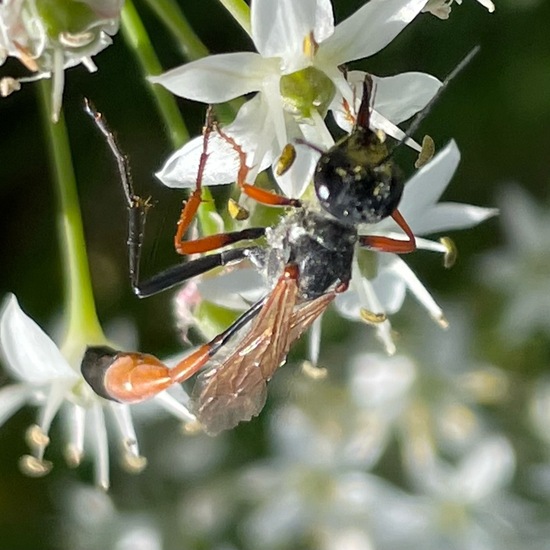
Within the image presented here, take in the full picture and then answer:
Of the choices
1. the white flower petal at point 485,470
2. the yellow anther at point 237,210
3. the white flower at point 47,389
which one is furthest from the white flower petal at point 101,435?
the white flower petal at point 485,470

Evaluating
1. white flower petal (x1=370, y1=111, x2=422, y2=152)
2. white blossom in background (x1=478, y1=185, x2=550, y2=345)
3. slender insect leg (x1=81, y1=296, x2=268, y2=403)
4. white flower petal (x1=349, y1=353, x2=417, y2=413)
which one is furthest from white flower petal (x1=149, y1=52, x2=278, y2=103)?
white blossom in background (x1=478, y1=185, x2=550, y2=345)

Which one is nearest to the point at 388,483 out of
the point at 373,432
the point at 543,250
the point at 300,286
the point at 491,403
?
the point at 373,432

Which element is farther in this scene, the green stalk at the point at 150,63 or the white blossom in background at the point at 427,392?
the white blossom in background at the point at 427,392

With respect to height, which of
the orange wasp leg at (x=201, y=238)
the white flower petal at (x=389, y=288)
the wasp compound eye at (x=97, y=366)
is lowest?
the white flower petal at (x=389, y=288)

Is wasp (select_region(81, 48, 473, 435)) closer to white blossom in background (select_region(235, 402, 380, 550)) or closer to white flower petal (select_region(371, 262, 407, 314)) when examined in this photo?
white flower petal (select_region(371, 262, 407, 314))

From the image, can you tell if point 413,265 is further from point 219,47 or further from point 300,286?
point 300,286

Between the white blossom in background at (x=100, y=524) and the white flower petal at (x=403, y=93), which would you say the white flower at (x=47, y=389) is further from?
the white blossom in background at (x=100, y=524)
